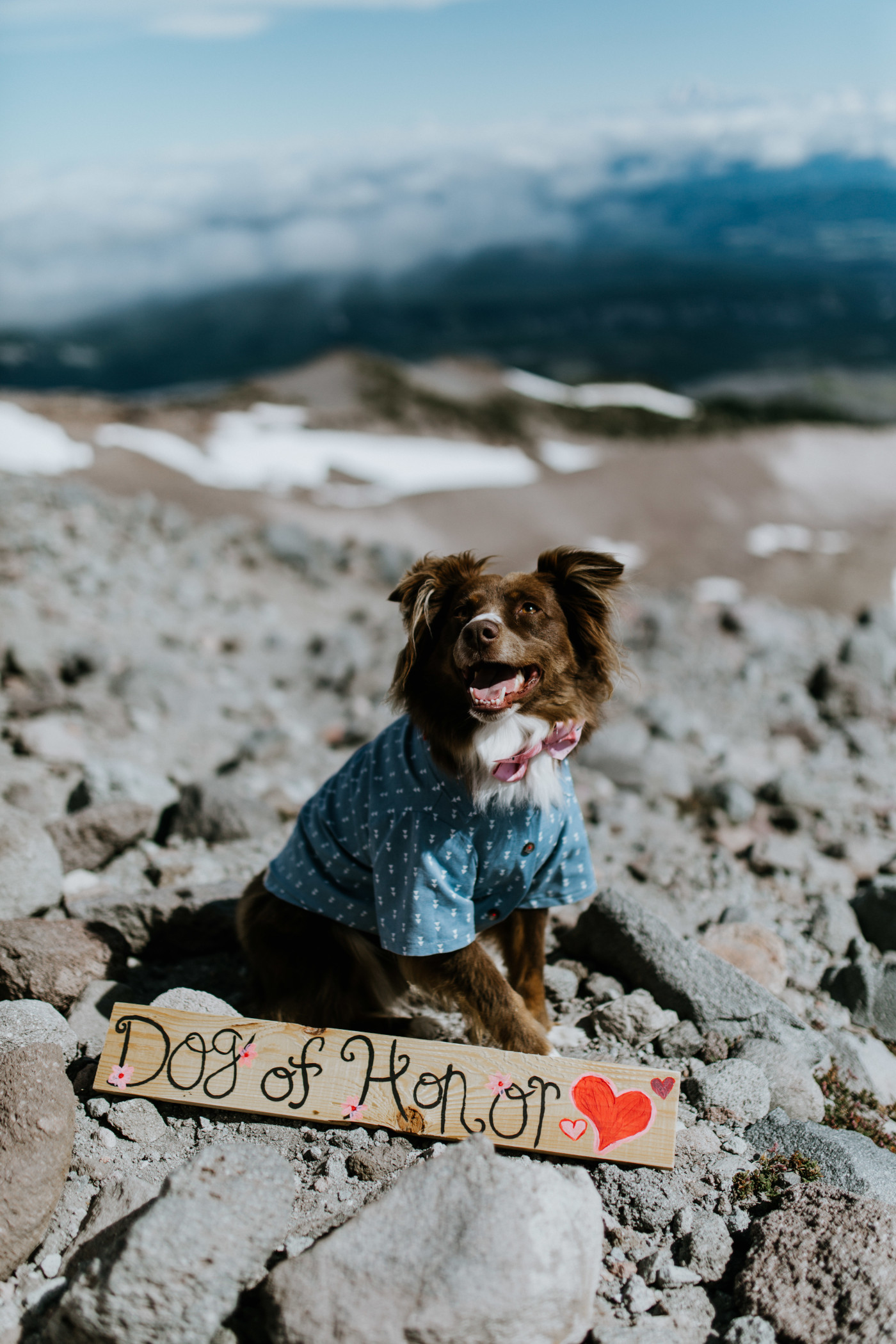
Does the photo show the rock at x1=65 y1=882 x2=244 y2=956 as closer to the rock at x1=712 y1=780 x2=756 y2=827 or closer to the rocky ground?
the rocky ground

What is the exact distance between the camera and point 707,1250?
257 cm

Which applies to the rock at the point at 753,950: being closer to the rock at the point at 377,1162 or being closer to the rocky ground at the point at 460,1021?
the rocky ground at the point at 460,1021

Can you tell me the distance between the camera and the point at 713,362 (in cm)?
2541

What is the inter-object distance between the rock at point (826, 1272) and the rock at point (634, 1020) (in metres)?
0.88

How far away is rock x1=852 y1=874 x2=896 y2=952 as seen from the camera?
14.4 ft

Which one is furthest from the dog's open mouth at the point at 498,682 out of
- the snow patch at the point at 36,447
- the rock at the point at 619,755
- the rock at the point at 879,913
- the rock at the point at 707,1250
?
the snow patch at the point at 36,447

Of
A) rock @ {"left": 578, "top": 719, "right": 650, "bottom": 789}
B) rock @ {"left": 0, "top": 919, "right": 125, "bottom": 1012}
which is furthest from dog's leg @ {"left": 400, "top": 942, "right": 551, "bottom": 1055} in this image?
rock @ {"left": 578, "top": 719, "right": 650, "bottom": 789}

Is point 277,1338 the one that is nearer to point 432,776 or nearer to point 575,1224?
point 575,1224

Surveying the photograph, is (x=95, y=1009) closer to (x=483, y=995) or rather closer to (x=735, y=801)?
(x=483, y=995)

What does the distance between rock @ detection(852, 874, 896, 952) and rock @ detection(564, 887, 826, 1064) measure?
41.9 inches

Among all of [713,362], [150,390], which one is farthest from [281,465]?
[150,390]

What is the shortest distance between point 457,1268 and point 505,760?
1.45m

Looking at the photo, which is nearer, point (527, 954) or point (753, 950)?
point (527, 954)

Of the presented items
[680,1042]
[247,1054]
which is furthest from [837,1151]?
[247,1054]
